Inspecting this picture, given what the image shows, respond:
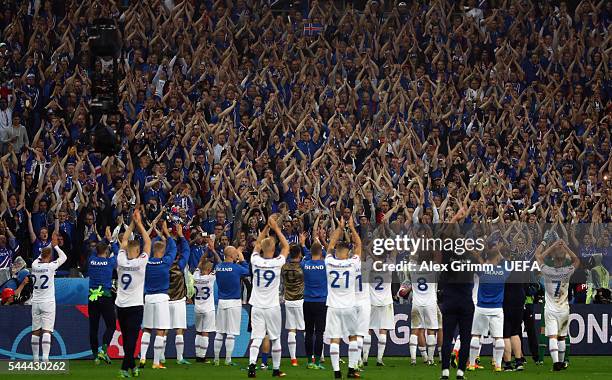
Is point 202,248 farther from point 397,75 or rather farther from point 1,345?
point 397,75

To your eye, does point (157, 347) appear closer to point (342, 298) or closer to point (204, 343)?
point (204, 343)

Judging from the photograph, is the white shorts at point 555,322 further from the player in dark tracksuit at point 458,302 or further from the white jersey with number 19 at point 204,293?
the white jersey with number 19 at point 204,293

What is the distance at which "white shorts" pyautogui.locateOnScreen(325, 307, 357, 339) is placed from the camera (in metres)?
21.4

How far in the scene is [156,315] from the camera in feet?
77.0

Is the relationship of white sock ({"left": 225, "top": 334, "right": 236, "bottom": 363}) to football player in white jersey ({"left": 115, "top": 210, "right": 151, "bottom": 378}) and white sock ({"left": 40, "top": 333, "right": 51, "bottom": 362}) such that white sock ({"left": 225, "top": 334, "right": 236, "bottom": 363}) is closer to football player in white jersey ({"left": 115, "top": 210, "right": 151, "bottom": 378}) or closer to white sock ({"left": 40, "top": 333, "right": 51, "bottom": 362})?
football player in white jersey ({"left": 115, "top": 210, "right": 151, "bottom": 378})

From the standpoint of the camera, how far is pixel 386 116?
3422cm

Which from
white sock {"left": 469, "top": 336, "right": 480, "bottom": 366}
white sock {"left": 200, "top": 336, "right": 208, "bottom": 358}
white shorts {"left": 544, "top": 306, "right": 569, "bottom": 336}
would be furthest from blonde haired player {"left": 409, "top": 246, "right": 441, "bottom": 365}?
white sock {"left": 200, "top": 336, "right": 208, "bottom": 358}

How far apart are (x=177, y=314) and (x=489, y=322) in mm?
6167

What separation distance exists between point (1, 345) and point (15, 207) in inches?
157

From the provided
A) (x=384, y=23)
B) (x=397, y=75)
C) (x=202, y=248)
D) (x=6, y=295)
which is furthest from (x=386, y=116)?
(x=6, y=295)

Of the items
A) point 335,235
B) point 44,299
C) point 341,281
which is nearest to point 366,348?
point 341,281

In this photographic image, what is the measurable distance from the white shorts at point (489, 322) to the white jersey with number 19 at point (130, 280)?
6.54 metres

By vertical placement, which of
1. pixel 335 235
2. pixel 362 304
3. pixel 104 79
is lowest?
pixel 362 304

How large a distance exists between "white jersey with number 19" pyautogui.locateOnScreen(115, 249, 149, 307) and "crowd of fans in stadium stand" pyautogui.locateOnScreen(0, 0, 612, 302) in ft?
16.4
